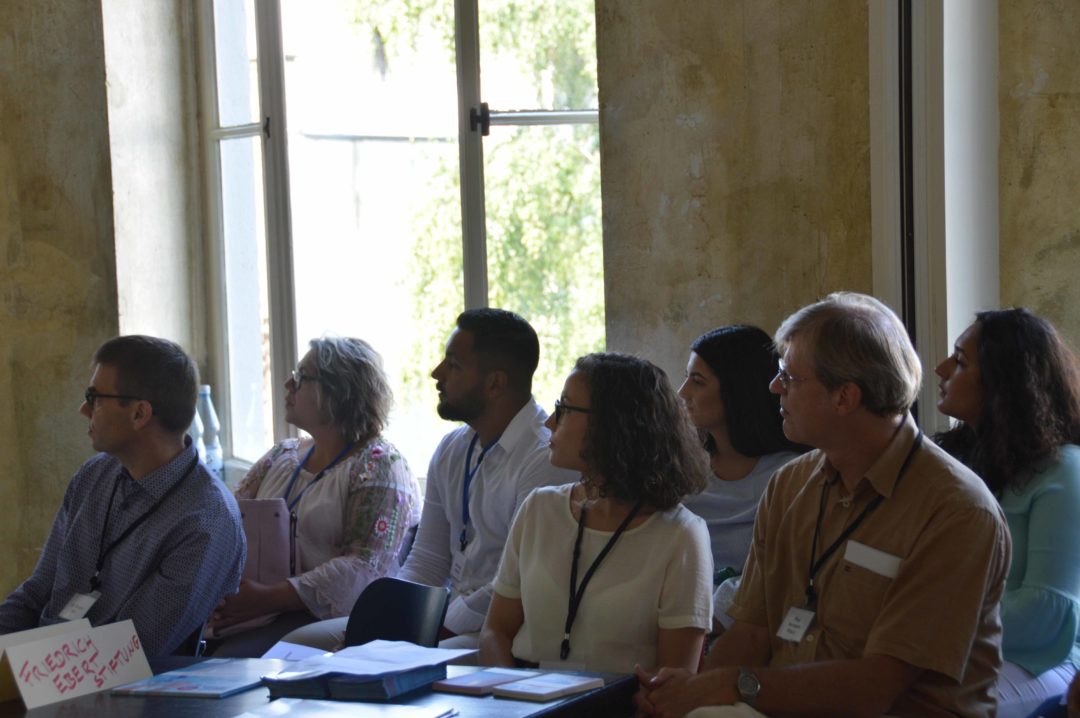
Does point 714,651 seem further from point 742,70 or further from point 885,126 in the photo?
point 742,70

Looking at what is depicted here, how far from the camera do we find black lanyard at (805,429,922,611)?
2.56 meters

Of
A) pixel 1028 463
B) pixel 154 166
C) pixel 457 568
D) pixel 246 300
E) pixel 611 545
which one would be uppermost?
pixel 154 166

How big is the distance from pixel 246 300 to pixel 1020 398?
3816 mm

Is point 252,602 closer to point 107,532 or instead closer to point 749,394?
point 107,532

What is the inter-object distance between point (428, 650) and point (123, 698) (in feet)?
1.94

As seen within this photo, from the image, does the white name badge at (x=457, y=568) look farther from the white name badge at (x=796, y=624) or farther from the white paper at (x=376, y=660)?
the white name badge at (x=796, y=624)

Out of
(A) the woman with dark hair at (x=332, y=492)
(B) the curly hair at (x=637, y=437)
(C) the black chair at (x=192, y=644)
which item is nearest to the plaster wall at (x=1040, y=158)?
(B) the curly hair at (x=637, y=437)

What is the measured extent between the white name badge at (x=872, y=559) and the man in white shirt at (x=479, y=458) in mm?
1293

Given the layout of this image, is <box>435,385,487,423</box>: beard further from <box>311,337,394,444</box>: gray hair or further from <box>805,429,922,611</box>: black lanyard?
<box>805,429,922,611</box>: black lanyard

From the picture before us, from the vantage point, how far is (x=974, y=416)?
3.17 m

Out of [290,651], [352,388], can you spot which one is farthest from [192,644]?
[352,388]

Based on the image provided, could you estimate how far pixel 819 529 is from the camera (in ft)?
8.70

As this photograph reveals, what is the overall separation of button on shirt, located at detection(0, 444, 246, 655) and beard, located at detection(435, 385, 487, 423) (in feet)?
2.49

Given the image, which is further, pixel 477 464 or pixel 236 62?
pixel 236 62
